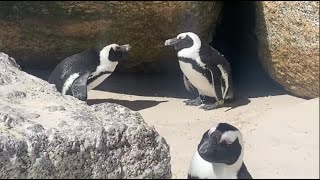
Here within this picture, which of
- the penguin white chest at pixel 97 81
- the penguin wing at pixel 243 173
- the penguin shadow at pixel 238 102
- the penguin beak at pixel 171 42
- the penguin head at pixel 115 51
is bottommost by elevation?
the penguin shadow at pixel 238 102

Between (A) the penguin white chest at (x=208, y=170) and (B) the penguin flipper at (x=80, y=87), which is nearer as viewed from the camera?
(A) the penguin white chest at (x=208, y=170)

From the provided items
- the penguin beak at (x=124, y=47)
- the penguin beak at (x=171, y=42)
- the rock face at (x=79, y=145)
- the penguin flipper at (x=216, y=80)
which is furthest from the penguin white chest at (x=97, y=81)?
the rock face at (x=79, y=145)

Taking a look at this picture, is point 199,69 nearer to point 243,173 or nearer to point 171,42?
point 171,42

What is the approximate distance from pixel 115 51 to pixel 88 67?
142 mm

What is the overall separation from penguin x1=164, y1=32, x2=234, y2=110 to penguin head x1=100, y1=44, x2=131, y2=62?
199mm

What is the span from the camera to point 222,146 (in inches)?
41.2

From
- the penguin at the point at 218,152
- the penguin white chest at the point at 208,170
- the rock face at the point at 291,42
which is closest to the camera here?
the penguin white chest at the point at 208,170

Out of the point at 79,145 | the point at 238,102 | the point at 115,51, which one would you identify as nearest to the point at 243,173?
the point at 79,145

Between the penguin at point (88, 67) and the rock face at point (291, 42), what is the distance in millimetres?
652

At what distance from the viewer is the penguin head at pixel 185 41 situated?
301 cm

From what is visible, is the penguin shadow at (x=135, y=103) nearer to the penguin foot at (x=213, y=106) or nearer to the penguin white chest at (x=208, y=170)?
the penguin foot at (x=213, y=106)

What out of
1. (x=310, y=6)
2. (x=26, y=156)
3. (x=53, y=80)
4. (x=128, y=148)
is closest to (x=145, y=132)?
(x=128, y=148)

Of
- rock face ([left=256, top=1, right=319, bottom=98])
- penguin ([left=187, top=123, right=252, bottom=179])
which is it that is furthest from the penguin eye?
rock face ([left=256, top=1, right=319, bottom=98])

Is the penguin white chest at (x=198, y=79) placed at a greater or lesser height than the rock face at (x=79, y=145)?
lesser
